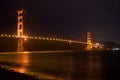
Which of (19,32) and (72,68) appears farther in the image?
(19,32)

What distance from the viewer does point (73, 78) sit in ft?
49.2

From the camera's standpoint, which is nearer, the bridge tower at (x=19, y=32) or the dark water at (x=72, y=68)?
the dark water at (x=72, y=68)

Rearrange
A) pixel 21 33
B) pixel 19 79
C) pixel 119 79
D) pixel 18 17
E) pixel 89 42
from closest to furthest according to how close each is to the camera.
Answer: pixel 19 79 < pixel 119 79 < pixel 21 33 < pixel 18 17 < pixel 89 42

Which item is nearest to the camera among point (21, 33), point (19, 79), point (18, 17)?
point (19, 79)

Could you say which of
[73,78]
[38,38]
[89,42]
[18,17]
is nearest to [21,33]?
[38,38]

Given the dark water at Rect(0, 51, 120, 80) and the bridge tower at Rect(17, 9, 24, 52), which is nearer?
the dark water at Rect(0, 51, 120, 80)

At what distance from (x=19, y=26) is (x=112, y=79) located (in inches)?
1548

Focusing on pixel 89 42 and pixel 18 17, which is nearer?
pixel 18 17

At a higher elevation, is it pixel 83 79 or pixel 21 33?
pixel 21 33

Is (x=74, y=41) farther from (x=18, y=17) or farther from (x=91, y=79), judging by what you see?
(x=91, y=79)

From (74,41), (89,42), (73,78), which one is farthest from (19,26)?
(73,78)

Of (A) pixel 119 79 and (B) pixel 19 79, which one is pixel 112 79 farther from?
(B) pixel 19 79

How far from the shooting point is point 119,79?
14375 mm

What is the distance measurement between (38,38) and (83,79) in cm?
3598
